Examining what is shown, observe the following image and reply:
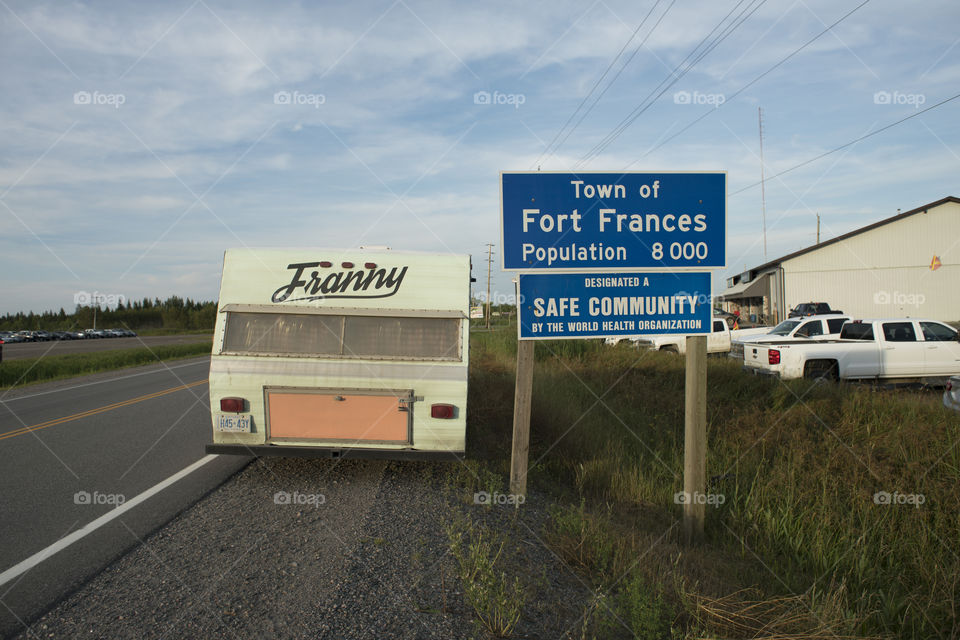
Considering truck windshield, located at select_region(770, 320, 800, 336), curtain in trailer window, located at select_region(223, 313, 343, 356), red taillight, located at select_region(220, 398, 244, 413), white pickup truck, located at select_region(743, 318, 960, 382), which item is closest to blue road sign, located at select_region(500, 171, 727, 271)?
curtain in trailer window, located at select_region(223, 313, 343, 356)

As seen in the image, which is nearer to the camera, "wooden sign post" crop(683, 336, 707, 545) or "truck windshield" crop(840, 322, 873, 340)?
"wooden sign post" crop(683, 336, 707, 545)

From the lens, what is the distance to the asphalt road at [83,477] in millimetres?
4102

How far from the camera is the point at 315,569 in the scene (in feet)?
13.4

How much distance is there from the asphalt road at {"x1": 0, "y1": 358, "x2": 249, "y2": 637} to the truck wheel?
12108mm

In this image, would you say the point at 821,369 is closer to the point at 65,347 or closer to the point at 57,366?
the point at 57,366

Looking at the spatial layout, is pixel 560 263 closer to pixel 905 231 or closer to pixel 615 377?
pixel 615 377

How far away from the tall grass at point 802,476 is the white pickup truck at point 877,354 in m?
2.09

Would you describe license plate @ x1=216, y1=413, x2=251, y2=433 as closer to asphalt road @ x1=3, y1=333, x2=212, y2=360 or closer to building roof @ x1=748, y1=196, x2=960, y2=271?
asphalt road @ x1=3, y1=333, x2=212, y2=360

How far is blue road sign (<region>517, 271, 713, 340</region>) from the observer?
19.4 ft

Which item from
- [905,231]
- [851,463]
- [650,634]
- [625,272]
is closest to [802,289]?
[905,231]

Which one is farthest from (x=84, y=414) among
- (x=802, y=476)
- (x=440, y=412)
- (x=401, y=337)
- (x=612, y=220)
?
(x=802, y=476)

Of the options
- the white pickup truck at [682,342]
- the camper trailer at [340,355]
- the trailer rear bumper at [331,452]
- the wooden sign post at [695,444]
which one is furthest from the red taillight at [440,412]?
the white pickup truck at [682,342]

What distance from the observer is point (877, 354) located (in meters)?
13.8

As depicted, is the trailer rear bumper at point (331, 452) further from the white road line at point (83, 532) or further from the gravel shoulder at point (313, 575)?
the white road line at point (83, 532)
